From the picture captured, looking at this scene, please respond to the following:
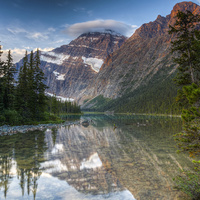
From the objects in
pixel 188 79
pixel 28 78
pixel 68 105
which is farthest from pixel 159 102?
pixel 188 79

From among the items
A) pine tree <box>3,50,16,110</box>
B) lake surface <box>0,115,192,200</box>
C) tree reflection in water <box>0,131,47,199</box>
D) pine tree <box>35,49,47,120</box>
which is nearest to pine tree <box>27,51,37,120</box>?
pine tree <box>35,49,47,120</box>

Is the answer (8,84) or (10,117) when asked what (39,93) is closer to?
(8,84)

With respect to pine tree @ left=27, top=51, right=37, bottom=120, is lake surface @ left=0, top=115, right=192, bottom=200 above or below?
below

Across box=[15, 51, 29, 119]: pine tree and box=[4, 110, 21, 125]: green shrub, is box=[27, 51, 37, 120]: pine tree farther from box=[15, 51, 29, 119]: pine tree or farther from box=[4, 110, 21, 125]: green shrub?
box=[4, 110, 21, 125]: green shrub

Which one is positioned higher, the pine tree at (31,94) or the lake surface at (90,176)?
the pine tree at (31,94)

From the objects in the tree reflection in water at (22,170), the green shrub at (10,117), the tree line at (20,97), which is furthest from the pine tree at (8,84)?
the tree reflection in water at (22,170)

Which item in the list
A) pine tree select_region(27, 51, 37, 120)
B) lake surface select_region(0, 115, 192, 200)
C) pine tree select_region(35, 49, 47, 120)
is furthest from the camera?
pine tree select_region(35, 49, 47, 120)

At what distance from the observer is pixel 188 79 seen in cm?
2100

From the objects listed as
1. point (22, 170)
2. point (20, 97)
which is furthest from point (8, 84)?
point (22, 170)

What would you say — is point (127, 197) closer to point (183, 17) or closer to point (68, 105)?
point (183, 17)

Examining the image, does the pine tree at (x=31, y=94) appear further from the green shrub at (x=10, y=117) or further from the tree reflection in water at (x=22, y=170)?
the tree reflection in water at (x=22, y=170)

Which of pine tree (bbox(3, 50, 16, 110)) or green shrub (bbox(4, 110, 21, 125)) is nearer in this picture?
green shrub (bbox(4, 110, 21, 125))

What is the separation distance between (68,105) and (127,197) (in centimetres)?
18167

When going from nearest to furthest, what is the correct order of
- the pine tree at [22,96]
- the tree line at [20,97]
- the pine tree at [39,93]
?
the tree line at [20,97], the pine tree at [22,96], the pine tree at [39,93]
